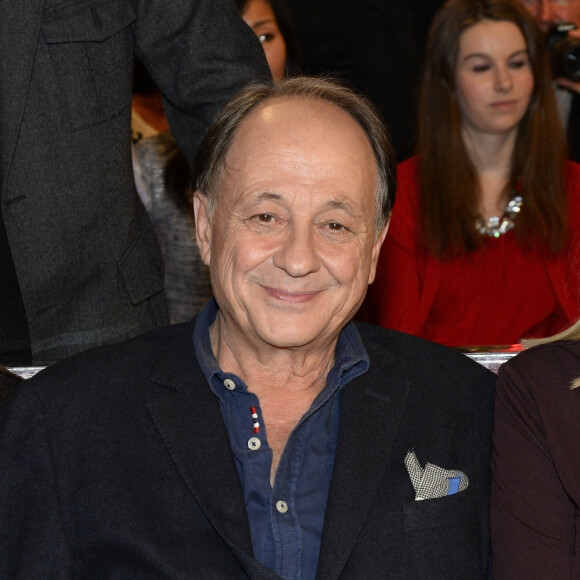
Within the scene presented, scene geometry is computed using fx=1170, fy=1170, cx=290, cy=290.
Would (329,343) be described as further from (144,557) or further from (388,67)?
(388,67)

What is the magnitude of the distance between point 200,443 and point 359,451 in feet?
0.82

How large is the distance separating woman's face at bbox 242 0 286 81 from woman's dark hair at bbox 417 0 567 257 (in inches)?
17.4

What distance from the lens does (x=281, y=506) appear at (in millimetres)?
1776

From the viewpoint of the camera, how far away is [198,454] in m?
1.76

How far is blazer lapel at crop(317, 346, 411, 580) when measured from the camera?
1732mm

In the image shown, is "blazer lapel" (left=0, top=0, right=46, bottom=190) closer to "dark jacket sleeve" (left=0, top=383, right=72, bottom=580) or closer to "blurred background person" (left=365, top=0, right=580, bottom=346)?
"dark jacket sleeve" (left=0, top=383, right=72, bottom=580)

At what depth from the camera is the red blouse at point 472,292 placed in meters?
3.19

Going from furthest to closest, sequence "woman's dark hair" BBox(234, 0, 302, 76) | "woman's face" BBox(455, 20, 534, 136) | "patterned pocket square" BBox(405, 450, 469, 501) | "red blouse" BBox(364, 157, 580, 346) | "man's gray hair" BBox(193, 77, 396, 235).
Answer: "woman's dark hair" BBox(234, 0, 302, 76) → "woman's face" BBox(455, 20, 534, 136) → "red blouse" BBox(364, 157, 580, 346) → "man's gray hair" BBox(193, 77, 396, 235) → "patterned pocket square" BBox(405, 450, 469, 501)

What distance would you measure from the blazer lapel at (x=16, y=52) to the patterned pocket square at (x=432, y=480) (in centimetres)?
95

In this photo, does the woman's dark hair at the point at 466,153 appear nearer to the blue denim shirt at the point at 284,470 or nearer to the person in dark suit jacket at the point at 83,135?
the person in dark suit jacket at the point at 83,135

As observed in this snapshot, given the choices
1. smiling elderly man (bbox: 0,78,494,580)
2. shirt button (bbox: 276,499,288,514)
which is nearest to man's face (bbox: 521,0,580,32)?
smiling elderly man (bbox: 0,78,494,580)

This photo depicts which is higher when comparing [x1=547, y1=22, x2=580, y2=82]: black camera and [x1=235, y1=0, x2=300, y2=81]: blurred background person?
[x1=235, y1=0, x2=300, y2=81]: blurred background person

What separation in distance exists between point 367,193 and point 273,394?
361 millimetres

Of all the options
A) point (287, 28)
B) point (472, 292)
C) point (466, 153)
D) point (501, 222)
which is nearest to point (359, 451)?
point (472, 292)
